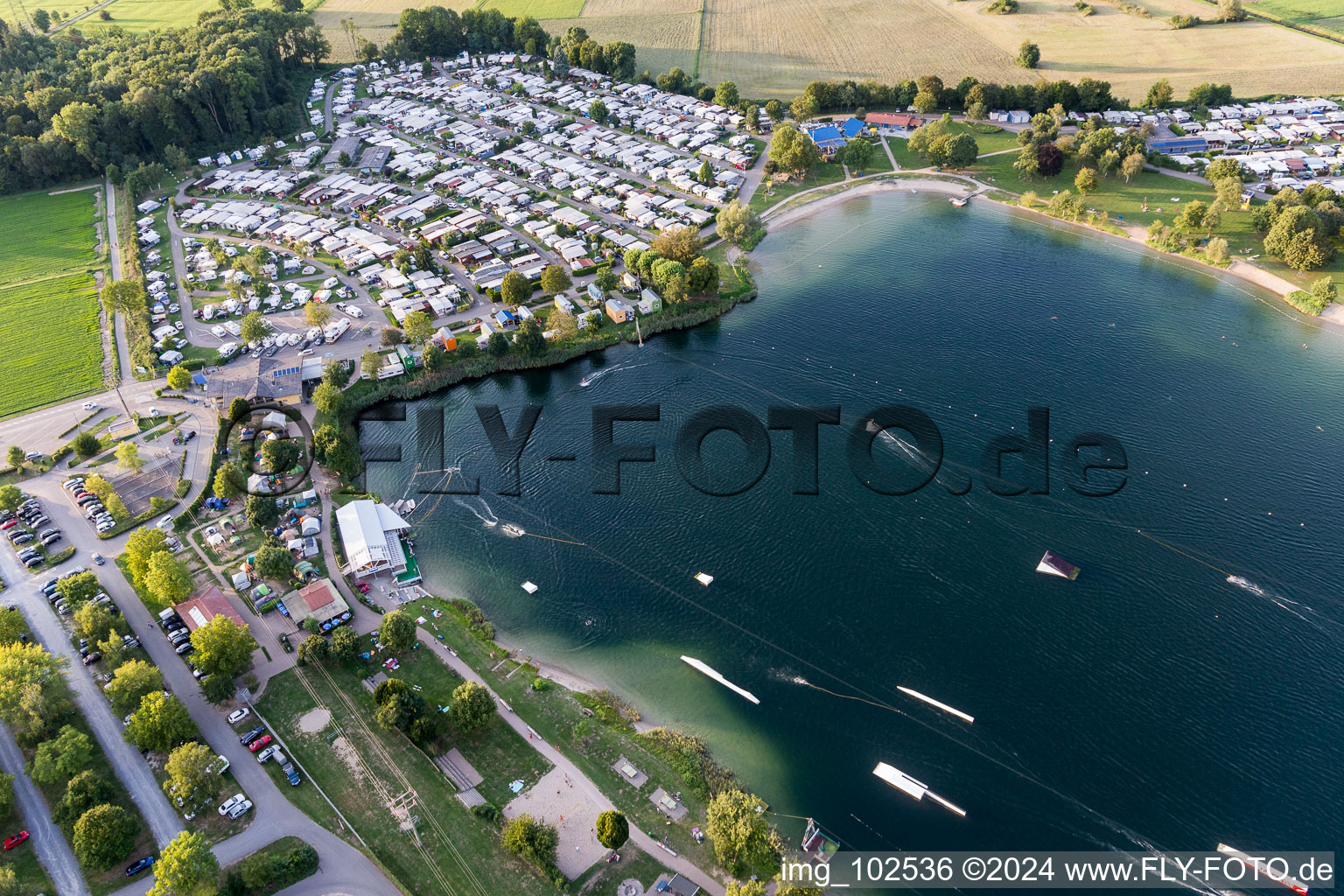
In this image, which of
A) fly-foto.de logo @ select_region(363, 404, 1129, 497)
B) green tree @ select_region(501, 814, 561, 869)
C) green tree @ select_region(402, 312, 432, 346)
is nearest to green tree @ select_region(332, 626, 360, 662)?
green tree @ select_region(501, 814, 561, 869)

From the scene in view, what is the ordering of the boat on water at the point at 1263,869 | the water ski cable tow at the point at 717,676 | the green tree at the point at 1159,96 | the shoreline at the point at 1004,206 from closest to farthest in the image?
the boat on water at the point at 1263,869 → the water ski cable tow at the point at 717,676 → the shoreline at the point at 1004,206 → the green tree at the point at 1159,96

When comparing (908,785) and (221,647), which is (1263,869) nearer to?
(908,785)

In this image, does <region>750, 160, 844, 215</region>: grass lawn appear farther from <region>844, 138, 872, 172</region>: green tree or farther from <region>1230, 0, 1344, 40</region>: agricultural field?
<region>1230, 0, 1344, 40</region>: agricultural field

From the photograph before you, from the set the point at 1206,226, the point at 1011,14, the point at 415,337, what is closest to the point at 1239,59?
the point at 1011,14

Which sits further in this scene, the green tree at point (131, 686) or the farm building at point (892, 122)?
the farm building at point (892, 122)

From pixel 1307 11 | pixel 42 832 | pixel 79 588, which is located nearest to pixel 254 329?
pixel 79 588

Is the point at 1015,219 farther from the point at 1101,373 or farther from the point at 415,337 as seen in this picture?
the point at 415,337

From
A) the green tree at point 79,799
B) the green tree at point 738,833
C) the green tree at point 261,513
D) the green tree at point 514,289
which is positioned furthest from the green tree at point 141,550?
the green tree at point 738,833

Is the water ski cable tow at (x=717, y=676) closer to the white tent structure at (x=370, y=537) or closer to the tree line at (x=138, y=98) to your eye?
the white tent structure at (x=370, y=537)
